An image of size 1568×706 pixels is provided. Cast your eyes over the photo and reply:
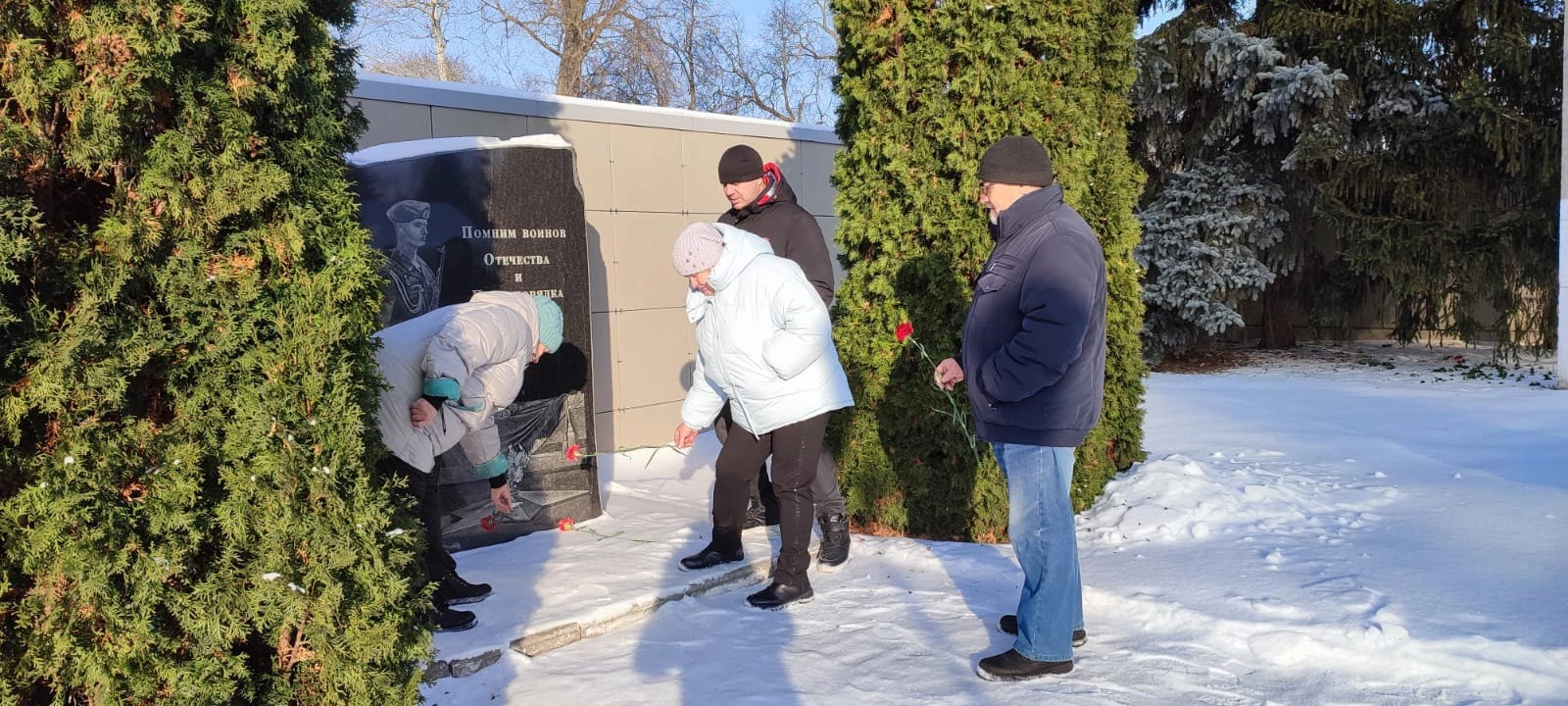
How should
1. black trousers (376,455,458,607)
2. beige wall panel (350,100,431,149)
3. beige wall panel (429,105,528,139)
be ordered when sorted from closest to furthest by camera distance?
black trousers (376,455,458,607), beige wall panel (350,100,431,149), beige wall panel (429,105,528,139)

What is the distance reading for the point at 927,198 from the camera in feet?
16.9

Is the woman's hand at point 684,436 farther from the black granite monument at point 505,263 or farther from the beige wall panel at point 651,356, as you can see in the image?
the beige wall panel at point 651,356

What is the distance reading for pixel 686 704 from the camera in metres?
3.35

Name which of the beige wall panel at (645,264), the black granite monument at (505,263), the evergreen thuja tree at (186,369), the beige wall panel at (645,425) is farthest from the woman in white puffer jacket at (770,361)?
the beige wall panel at (645,425)

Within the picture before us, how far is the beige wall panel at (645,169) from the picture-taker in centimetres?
736

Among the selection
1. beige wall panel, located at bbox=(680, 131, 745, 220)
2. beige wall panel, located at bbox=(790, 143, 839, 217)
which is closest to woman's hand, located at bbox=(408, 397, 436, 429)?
beige wall panel, located at bbox=(680, 131, 745, 220)

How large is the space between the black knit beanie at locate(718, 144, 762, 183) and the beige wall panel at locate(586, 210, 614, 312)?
2430mm

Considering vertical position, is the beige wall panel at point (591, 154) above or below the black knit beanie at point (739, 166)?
above

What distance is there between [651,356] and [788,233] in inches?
116

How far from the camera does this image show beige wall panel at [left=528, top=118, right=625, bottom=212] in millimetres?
7031

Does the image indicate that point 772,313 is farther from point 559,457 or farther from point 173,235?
point 173,235

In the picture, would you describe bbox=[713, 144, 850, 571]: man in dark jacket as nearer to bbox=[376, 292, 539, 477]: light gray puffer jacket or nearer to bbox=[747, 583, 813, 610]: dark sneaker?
bbox=[747, 583, 813, 610]: dark sneaker

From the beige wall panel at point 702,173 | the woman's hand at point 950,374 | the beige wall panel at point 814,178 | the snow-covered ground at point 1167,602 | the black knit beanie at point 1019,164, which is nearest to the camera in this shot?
the snow-covered ground at point 1167,602

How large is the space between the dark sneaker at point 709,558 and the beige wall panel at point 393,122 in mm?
3106
